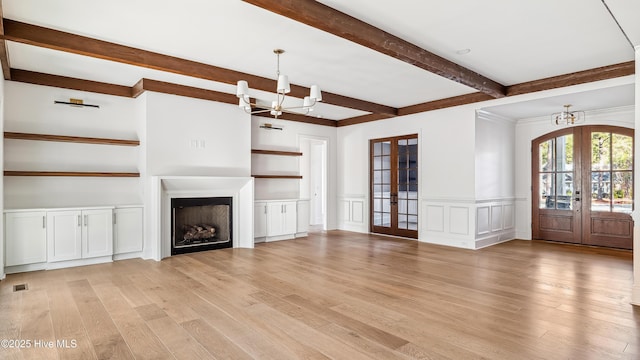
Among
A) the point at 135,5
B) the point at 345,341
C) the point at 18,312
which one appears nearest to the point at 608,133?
the point at 345,341

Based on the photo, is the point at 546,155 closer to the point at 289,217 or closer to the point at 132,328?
the point at 289,217

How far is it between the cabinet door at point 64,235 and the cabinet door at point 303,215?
13.1ft

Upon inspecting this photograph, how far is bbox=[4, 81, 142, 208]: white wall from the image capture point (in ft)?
16.5

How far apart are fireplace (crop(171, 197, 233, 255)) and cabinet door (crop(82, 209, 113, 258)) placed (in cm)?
89

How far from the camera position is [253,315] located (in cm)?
324

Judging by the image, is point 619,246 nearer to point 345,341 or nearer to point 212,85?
point 345,341

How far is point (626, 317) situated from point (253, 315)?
3.30m

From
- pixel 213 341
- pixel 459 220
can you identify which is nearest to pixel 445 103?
pixel 459 220

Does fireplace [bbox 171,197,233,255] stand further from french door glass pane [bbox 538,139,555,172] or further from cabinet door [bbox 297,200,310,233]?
french door glass pane [bbox 538,139,555,172]

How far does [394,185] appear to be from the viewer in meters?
7.95

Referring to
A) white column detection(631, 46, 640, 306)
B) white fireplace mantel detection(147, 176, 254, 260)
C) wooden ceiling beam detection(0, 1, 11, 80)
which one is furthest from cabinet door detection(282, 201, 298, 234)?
white column detection(631, 46, 640, 306)

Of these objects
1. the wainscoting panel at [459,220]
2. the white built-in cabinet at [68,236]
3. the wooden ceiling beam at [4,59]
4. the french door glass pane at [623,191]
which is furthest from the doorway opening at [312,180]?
the wooden ceiling beam at [4,59]

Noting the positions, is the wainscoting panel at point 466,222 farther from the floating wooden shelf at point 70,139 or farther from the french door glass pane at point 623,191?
the floating wooden shelf at point 70,139

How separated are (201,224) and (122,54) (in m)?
3.17
